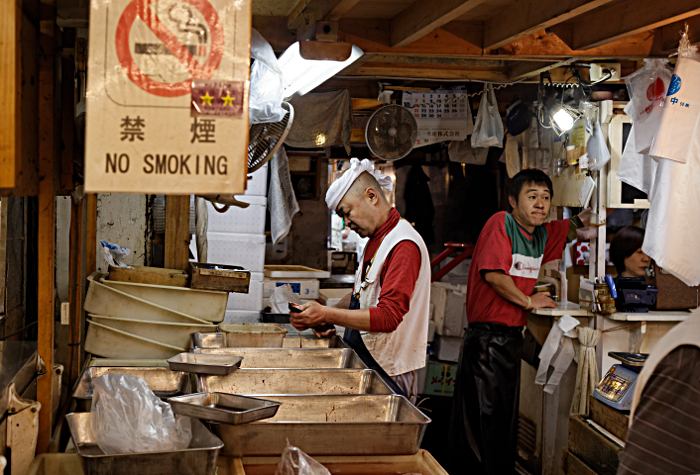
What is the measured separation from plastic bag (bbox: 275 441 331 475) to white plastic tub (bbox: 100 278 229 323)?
1.74m

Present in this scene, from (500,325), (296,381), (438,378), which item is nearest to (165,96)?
(296,381)

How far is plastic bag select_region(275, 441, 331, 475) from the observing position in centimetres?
192

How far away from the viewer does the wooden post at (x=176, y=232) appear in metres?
3.94

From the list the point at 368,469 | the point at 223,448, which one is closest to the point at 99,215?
the point at 223,448

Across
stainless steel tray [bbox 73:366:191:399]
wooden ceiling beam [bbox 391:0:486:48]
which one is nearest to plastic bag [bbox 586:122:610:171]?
wooden ceiling beam [bbox 391:0:486:48]

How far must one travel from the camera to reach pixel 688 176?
3162mm

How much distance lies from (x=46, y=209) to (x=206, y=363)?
97 centimetres

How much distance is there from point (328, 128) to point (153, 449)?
4654mm

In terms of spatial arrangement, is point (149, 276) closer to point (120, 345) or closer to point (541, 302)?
point (120, 345)

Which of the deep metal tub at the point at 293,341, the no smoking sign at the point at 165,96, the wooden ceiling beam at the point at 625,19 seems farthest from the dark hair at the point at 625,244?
the no smoking sign at the point at 165,96

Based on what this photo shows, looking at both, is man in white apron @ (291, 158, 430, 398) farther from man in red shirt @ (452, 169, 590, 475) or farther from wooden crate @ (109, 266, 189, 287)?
man in red shirt @ (452, 169, 590, 475)

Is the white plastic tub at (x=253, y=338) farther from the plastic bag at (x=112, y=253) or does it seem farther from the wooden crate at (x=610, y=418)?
the wooden crate at (x=610, y=418)

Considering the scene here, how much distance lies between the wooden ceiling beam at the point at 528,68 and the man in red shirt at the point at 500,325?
0.98m

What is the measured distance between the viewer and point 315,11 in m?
3.65
